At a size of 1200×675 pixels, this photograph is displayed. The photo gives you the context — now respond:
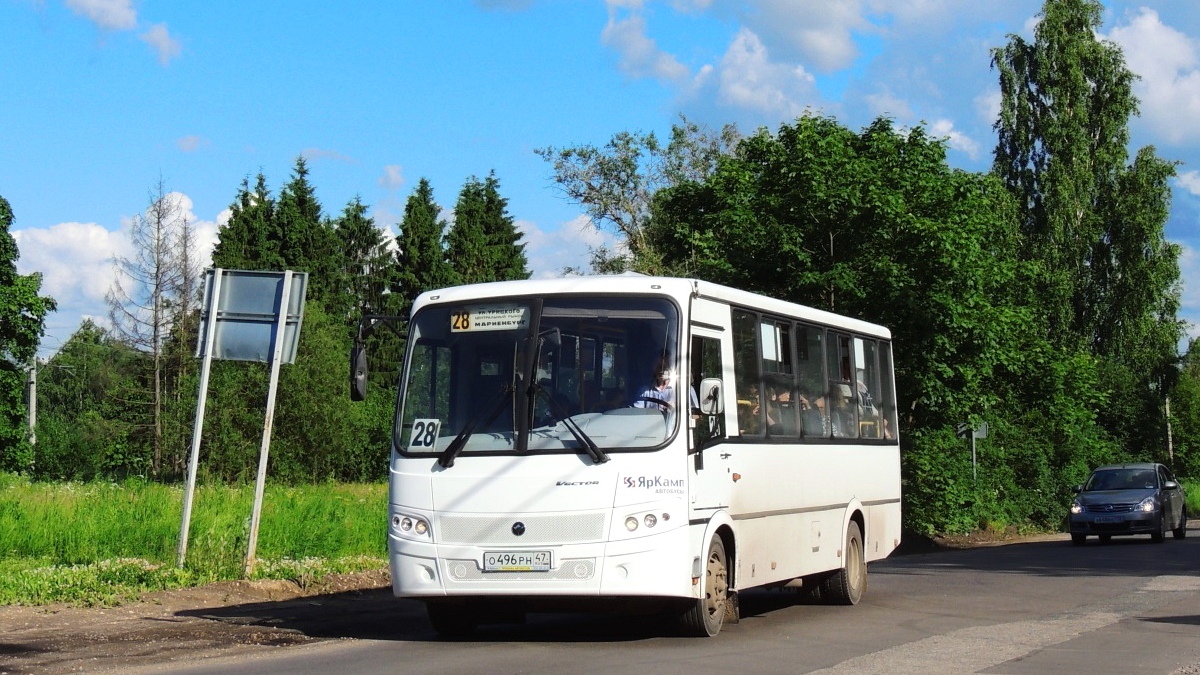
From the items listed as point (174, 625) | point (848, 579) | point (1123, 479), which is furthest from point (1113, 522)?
point (174, 625)

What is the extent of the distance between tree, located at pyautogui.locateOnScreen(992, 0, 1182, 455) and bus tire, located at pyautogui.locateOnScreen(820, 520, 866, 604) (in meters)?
40.1

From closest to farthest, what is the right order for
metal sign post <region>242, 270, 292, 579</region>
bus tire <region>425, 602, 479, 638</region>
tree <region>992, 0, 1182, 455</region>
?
bus tire <region>425, 602, 479, 638</region> → metal sign post <region>242, 270, 292, 579</region> → tree <region>992, 0, 1182, 455</region>

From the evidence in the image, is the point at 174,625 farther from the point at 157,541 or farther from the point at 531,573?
the point at 157,541

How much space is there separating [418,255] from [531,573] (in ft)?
249

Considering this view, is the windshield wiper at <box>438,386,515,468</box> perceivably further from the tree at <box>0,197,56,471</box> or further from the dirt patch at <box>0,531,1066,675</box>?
the tree at <box>0,197,56,471</box>

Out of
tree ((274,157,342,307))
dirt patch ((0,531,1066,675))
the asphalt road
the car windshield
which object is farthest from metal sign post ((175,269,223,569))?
tree ((274,157,342,307))

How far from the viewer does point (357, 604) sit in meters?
15.3

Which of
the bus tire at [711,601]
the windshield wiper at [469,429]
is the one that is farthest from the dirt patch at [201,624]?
the bus tire at [711,601]

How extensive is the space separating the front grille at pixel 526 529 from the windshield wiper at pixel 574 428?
0.46 metres

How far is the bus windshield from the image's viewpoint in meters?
11.8

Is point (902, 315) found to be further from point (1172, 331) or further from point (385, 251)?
point (385, 251)

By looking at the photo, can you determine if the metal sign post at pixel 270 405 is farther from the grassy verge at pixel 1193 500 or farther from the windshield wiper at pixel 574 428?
the grassy verge at pixel 1193 500

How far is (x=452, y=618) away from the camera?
498 inches

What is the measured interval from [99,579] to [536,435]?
5.73 metres
